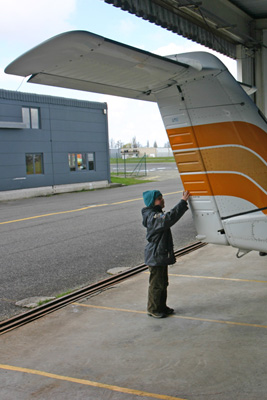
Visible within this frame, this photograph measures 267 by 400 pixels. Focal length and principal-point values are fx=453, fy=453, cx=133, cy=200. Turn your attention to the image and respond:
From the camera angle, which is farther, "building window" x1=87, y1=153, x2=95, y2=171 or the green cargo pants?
"building window" x1=87, y1=153, x2=95, y2=171

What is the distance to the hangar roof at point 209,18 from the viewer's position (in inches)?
316

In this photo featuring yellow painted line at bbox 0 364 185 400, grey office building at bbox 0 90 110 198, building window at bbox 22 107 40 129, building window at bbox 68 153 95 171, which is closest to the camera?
yellow painted line at bbox 0 364 185 400

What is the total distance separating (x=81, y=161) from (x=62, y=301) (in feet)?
82.3

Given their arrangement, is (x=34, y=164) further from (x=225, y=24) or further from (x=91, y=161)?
(x=225, y=24)

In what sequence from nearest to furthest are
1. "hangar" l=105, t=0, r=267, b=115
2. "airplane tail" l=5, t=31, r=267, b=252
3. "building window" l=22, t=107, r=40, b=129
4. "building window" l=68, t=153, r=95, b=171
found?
"airplane tail" l=5, t=31, r=267, b=252 < "hangar" l=105, t=0, r=267, b=115 < "building window" l=22, t=107, r=40, b=129 < "building window" l=68, t=153, r=95, b=171

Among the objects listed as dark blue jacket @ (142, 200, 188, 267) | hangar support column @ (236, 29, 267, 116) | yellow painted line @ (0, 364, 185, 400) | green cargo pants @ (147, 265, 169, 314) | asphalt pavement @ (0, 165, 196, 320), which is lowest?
yellow painted line @ (0, 364, 185, 400)

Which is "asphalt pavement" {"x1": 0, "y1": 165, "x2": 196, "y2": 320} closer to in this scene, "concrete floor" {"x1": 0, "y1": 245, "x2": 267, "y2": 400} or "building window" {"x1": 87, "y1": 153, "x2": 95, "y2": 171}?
"concrete floor" {"x1": 0, "y1": 245, "x2": 267, "y2": 400}

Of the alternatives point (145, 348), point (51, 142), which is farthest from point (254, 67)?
point (51, 142)

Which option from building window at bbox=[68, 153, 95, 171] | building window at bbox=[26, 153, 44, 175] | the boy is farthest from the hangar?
building window at bbox=[68, 153, 95, 171]

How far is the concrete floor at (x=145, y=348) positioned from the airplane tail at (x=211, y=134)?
3.51ft

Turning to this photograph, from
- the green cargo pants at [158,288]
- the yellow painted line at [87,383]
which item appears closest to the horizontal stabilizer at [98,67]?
the green cargo pants at [158,288]

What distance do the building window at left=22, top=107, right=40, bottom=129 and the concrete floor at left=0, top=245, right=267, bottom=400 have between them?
21416 millimetres

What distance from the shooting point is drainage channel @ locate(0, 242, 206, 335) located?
229 inches

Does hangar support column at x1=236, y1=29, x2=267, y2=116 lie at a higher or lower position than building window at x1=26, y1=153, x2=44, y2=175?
higher
